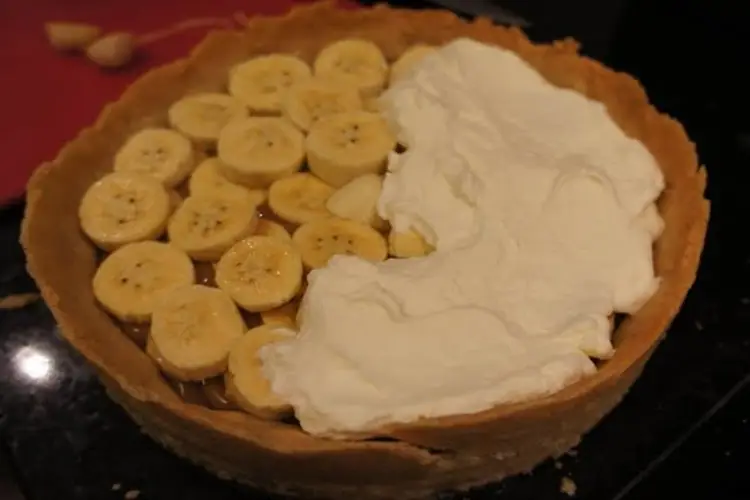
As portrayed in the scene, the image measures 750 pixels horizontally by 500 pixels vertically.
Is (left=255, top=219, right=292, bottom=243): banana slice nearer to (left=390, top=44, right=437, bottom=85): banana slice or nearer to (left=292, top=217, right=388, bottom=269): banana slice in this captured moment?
(left=292, top=217, right=388, bottom=269): banana slice

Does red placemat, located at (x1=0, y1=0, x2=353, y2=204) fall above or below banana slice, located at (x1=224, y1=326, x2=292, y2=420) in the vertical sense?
below

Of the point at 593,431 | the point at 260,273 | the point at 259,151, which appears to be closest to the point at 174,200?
the point at 259,151

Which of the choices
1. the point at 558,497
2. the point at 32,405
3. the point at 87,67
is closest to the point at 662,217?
the point at 558,497

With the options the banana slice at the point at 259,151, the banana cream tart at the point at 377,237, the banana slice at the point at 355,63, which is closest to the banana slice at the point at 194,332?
the banana cream tart at the point at 377,237

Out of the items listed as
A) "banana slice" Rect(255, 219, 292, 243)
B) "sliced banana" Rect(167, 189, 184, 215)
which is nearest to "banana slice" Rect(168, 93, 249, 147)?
"sliced banana" Rect(167, 189, 184, 215)

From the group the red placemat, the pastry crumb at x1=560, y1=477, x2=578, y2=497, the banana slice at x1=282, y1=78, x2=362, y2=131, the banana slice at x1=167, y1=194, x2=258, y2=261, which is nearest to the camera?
the pastry crumb at x1=560, y1=477, x2=578, y2=497

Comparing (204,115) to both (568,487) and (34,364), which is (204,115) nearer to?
(34,364)
